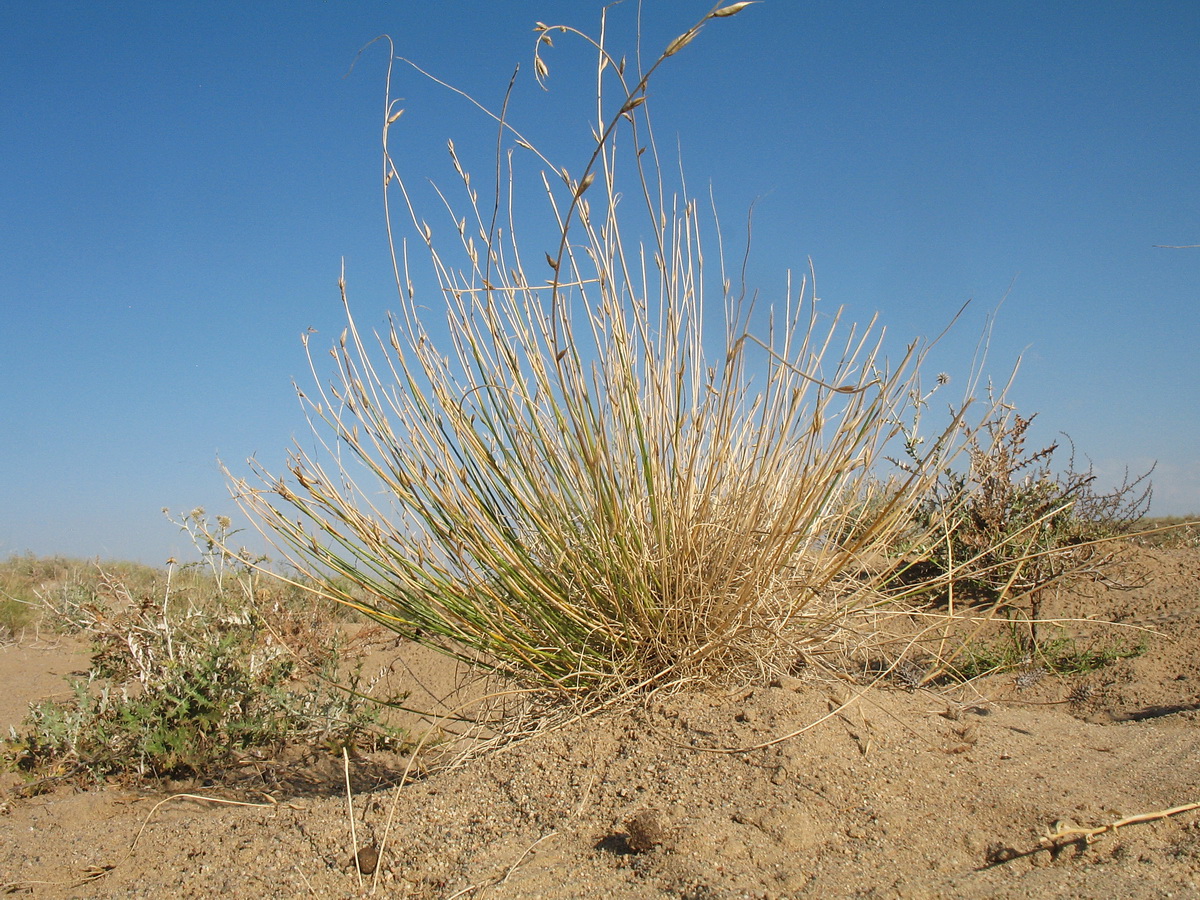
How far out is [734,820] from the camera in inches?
68.5

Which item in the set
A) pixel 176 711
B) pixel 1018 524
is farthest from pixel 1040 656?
pixel 176 711

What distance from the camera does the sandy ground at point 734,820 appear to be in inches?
60.7

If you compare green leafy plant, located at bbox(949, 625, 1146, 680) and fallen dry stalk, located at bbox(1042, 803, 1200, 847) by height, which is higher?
green leafy plant, located at bbox(949, 625, 1146, 680)

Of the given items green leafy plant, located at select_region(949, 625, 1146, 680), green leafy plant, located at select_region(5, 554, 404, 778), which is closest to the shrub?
green leafy plant, located at select_region(949, 625, 1146, 680)

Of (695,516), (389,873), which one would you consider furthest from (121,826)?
(695,516)

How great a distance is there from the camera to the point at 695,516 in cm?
226

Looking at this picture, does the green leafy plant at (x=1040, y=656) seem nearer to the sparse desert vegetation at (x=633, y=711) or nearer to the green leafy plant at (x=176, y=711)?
the sparse desert vegetation at (x=633, y=711)

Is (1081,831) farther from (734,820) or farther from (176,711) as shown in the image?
(176,711)

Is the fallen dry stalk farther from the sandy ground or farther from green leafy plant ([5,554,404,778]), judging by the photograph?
green leafy plant ([5,554,404,778])

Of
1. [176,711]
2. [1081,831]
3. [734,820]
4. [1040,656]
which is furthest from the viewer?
[1040,656]

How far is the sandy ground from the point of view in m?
1.54

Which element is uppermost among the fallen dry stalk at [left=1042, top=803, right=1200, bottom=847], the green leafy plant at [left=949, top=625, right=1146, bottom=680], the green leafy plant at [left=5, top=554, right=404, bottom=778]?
the green leafy plant at [left=949, top=625, right=1146, bottom=680]

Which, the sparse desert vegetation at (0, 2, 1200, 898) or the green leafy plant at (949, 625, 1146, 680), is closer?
the sparse desert vegetation at (0, 2, 1200, 898)

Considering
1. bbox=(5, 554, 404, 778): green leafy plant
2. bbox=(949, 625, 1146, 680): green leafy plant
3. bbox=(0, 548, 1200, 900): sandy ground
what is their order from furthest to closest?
1. bbox=(949, 625, 1146, 680): green leafy plant
2. bbox=(5, 554, 404, 778): green leafy plant
3. bbox=(0, 548, 1200, 900): sandy ground
